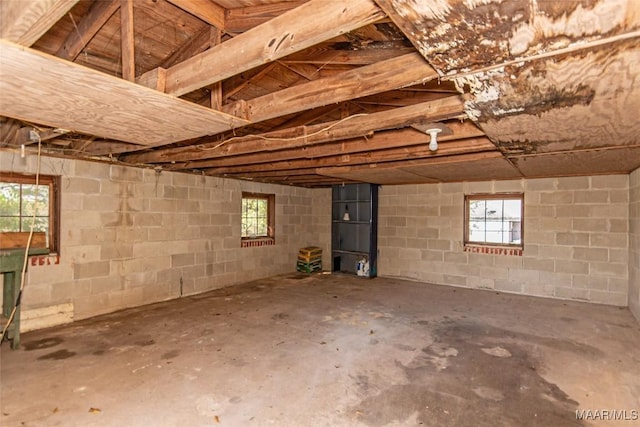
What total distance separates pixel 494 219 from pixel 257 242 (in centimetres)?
442

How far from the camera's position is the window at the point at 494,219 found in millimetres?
5594

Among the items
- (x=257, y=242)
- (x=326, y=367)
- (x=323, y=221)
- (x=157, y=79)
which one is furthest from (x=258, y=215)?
(x=157, y=79)

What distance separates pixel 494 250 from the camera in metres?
5.71

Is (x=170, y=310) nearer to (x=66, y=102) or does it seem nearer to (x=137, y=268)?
(x=137, y=268)

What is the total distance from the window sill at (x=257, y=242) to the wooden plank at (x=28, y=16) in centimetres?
515

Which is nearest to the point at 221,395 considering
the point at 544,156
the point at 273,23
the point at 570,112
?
the point at 273,23

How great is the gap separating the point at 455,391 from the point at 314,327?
5.65ft

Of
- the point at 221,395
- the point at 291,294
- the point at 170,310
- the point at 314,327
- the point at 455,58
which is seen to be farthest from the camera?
the point at 291,294

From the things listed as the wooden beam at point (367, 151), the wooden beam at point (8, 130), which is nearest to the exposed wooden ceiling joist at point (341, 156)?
the wooden beam at point (367, 151)

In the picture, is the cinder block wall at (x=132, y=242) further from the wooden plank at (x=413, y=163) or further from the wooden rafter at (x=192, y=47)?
the wooden rafter at (x=192, y=47)

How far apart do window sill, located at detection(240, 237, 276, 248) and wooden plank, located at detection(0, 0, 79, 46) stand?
5152 mm

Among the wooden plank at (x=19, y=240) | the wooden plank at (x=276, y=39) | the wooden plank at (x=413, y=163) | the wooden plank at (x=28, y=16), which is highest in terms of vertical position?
the wooden plank at (x=276, y=39)

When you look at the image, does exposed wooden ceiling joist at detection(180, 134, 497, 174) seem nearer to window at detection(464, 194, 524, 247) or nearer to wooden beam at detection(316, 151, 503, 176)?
wooden beam at detection(316, 151, 503, 176)

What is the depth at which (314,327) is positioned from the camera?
3.80m
